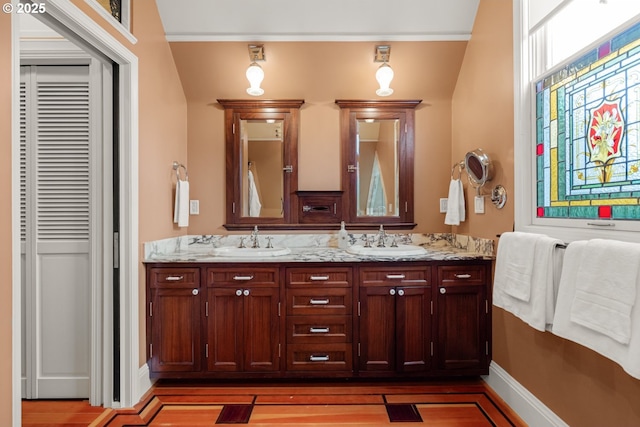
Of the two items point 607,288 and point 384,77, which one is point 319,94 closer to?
point 384,77

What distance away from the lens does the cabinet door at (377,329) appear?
2.32m

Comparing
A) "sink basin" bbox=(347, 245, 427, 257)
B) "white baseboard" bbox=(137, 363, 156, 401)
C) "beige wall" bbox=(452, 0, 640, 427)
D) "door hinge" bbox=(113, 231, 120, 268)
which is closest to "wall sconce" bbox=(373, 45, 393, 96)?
"beige wall" bbox=(452, 0, 640, 427)

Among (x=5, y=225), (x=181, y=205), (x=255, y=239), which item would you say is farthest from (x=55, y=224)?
(x=255, y=239)

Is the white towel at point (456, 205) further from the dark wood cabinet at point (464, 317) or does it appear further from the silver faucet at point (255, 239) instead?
the silver faucet at point (255, 239)

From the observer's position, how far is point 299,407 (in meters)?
2.14

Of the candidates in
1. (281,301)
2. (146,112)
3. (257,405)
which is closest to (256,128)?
(146,112)

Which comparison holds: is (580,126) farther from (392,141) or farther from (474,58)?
(392,141)

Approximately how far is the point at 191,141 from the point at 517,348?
2672mm

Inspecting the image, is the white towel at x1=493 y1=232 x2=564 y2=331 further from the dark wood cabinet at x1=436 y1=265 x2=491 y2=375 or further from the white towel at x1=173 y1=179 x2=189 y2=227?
the white towel at x1=173 y1=179 x2=189 y2=227

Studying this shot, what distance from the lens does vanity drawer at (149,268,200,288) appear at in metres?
2.30

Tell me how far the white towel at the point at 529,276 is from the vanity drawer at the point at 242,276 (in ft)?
4.31

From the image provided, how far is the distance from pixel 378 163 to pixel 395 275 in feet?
3.23

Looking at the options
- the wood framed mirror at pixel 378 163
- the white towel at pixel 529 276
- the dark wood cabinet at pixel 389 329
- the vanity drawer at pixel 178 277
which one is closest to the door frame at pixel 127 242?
the vanity drawer at pixel 178 277

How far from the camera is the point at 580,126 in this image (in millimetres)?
1664
